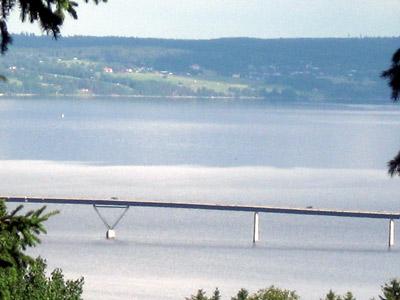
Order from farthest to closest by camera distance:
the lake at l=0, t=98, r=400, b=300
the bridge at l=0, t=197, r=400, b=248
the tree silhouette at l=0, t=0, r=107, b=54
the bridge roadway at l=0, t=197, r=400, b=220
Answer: the bridge roadway at l=0, t=197, r=400, b=220, the bridge at l=0, t=197, r=400, b=248, the lake at l=0, t=98, r=400, b=300, the tree silhouette at l=0, t=0, r=107, b=54

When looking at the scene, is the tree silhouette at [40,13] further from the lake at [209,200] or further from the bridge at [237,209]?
the bridge at [237,209]

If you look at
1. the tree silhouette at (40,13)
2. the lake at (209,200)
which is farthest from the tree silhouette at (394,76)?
the lake at (209,200)

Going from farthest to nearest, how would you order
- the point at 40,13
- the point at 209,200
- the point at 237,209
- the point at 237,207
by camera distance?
1. the point at 209,200
2. the point at 237,209
3. the point at 237,207
4. the point at 40,13

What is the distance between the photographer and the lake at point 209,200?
132ft

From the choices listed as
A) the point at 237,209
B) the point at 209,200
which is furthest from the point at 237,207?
the point at 209,200

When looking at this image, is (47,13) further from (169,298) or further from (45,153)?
(45,153)

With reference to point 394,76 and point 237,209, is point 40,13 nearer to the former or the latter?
point 394,76

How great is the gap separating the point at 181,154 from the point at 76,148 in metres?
11.3

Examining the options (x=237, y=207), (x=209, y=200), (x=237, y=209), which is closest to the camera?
(x=237, y=207)

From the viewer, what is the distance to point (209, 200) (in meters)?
64.6

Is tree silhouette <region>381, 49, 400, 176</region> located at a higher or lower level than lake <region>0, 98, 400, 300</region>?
lower

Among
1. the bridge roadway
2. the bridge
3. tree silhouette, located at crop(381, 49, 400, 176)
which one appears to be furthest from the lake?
tree silhouette, located at crop(381, 49, 400, 176)

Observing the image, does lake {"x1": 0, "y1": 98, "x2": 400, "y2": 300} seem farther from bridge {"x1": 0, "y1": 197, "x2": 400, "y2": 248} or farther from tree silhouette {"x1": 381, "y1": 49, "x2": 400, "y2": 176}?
tree silhouette {"x1": 381, "y1": 49, "x2": 400, "y2": 176}

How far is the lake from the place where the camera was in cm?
4012
